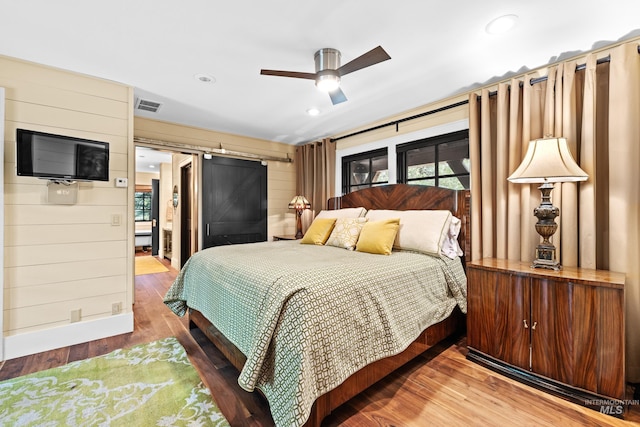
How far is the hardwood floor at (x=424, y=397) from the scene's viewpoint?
160cm

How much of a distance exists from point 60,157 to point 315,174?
3164 mm

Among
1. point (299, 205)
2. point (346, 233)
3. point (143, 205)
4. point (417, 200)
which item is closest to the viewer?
point (346, 233)

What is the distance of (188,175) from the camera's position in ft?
18.1

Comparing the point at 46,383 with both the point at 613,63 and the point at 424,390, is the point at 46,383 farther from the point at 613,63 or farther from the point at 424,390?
the point at 613,63

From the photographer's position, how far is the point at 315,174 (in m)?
4.71

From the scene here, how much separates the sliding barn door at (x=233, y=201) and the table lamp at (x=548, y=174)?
3.69 meters

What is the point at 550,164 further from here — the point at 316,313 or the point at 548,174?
the point at 316,313

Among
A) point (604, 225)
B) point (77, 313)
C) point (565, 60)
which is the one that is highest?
point (565, 60)

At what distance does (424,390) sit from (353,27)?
99.0 inches

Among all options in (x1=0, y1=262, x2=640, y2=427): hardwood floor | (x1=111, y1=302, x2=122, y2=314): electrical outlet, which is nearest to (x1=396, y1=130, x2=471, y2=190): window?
(x1=0, y1=262, x2=640, y2=427): hardwood floor

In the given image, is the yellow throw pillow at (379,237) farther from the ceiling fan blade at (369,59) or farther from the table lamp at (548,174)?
the ceiling fan blade at (369,59)

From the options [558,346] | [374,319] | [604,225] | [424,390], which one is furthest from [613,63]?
[424,390]

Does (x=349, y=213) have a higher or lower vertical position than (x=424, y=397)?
higher

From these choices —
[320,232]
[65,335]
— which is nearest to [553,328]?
[320,232]
